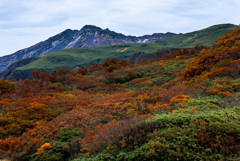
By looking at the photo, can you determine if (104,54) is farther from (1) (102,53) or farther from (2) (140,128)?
(2) (140,128)

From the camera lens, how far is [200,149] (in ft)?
12.9

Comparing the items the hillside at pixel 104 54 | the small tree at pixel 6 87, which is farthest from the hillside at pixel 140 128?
the hillside at pixel 104 54

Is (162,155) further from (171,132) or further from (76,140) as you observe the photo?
(76,140)

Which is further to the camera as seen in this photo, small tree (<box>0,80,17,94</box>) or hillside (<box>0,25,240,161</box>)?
small tree (<box>0,80,17,94</box>)

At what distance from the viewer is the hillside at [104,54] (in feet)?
349

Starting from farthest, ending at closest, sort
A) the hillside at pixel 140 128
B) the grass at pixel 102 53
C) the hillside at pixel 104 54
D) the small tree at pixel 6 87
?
the grass at pixel 102 53
the hillside at pixel 104 54
the small tree at pixel 6 87
the hillside at pixel 140 128

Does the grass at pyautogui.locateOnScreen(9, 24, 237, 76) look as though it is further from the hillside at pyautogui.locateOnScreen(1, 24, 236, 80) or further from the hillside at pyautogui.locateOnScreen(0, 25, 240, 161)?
the hillside at pyautogui.locateOnScreen(0, 25, 240, 161)

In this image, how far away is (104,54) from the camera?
154m

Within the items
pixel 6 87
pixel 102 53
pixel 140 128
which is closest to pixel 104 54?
pixel 102 53

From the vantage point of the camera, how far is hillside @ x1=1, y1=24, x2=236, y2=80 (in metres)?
106

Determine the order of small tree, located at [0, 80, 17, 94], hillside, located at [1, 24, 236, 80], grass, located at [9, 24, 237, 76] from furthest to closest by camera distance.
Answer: grass, located at [9, 24, 237, 76]
hillside, located at [1, 24, 236, 80]
small tree, located at [0, 80, 17, 94]

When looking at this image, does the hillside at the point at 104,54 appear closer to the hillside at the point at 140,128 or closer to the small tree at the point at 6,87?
the small tree at the point at 6,87

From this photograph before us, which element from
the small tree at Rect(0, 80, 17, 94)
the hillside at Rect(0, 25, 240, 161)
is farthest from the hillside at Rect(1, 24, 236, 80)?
the hillside at Rect(0, 25, 240, 161)

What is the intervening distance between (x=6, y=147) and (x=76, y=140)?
320cm
